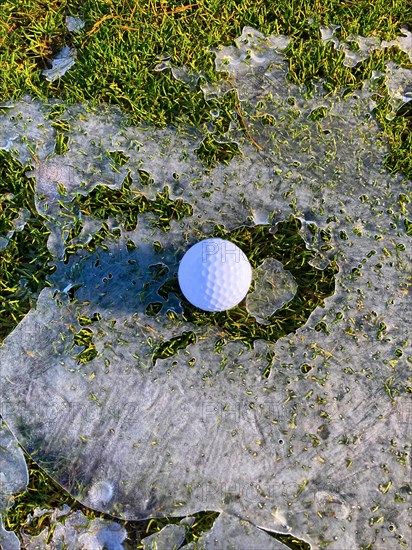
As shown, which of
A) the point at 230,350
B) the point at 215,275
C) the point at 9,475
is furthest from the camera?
the point at 230,350

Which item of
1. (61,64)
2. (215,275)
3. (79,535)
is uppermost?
(61,64)

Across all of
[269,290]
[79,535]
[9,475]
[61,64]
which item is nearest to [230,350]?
[269,290]

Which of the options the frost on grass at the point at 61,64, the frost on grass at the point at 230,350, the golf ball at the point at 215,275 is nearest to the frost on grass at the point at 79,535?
the frost on grass at the point at 230,350

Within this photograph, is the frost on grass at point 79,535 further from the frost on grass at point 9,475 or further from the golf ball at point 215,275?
the golf ball at point 215,275

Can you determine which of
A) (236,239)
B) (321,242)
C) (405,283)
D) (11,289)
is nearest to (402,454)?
(405,283)

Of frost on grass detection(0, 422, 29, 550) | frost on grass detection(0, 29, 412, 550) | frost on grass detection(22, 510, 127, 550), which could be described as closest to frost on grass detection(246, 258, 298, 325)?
frost on grass detection(0, 29, 412, 550)

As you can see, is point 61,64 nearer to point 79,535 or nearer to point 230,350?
point 230,350
